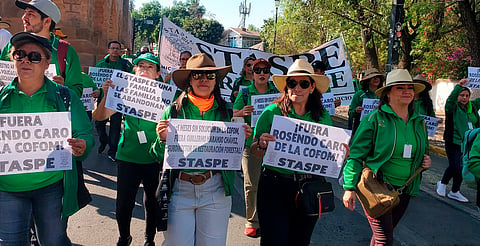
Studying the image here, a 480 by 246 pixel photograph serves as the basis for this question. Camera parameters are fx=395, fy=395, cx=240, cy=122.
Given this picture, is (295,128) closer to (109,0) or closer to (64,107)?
(64,107)

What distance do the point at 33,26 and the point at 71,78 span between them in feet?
1.81

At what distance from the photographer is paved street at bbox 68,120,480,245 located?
4367mm

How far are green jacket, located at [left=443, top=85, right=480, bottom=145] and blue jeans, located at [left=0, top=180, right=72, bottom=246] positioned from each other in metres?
5.78

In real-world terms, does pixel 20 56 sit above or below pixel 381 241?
above

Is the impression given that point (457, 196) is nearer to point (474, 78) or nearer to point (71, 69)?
point (474, 78)

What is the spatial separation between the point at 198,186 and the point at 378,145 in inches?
58.8

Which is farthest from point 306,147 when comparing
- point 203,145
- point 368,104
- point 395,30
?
point 395,30

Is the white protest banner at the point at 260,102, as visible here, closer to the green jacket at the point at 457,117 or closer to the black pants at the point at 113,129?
the black pants at the point at 113,129

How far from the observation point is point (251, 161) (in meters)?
4.53

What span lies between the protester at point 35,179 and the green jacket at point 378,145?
6.70 ft

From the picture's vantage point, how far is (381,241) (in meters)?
3.17

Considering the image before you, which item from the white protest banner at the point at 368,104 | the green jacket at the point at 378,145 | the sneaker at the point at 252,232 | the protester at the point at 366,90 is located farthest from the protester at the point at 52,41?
the protester at the point at 366,90

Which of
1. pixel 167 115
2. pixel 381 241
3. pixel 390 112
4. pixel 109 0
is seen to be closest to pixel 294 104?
pixel 390 112

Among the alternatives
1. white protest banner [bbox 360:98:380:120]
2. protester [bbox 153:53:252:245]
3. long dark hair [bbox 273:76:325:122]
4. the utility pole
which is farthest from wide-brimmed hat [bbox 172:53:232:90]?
the utility pole
